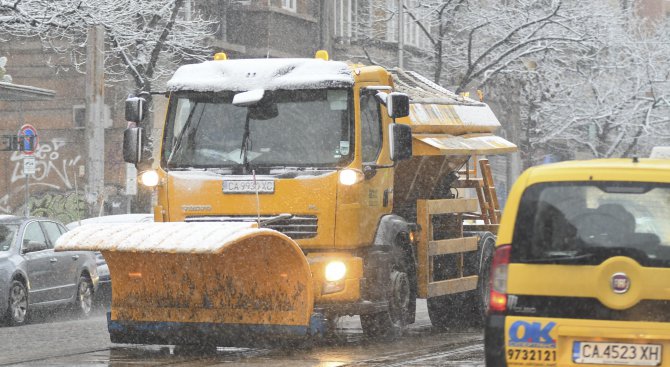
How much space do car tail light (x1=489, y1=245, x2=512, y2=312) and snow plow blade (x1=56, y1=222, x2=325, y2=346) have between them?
3.95m

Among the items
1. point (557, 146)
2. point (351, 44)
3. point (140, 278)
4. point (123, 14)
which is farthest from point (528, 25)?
point (140, 278)

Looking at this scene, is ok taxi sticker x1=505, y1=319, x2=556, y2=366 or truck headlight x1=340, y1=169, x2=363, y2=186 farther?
truck headlight x1=340, y1=169, x2=363, y2=186

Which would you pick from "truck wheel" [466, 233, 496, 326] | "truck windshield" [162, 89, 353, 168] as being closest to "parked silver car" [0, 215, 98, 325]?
"truck windshield" [162, 89, 353, 168]

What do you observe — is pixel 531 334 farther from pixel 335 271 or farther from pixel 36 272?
pixel 36 272

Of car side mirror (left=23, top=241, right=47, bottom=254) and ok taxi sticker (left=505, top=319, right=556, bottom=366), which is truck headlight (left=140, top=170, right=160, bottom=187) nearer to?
car side mirror (left=23, top=241, right=47, bottom=254)

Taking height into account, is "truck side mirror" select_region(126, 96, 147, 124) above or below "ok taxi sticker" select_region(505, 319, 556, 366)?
above

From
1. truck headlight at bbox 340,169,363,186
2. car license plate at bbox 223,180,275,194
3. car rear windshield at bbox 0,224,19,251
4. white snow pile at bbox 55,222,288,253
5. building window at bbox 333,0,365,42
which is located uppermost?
building window at bbox 333,0,365,42

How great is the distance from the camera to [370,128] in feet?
45.9

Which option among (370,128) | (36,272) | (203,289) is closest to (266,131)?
(370,128)

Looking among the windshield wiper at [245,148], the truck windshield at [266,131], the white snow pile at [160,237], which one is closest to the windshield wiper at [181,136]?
the truck windshield at [266,131]

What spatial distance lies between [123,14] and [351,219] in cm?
1588

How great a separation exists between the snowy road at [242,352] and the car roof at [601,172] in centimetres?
391

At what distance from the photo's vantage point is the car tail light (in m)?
8.46

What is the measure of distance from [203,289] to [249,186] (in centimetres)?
111
